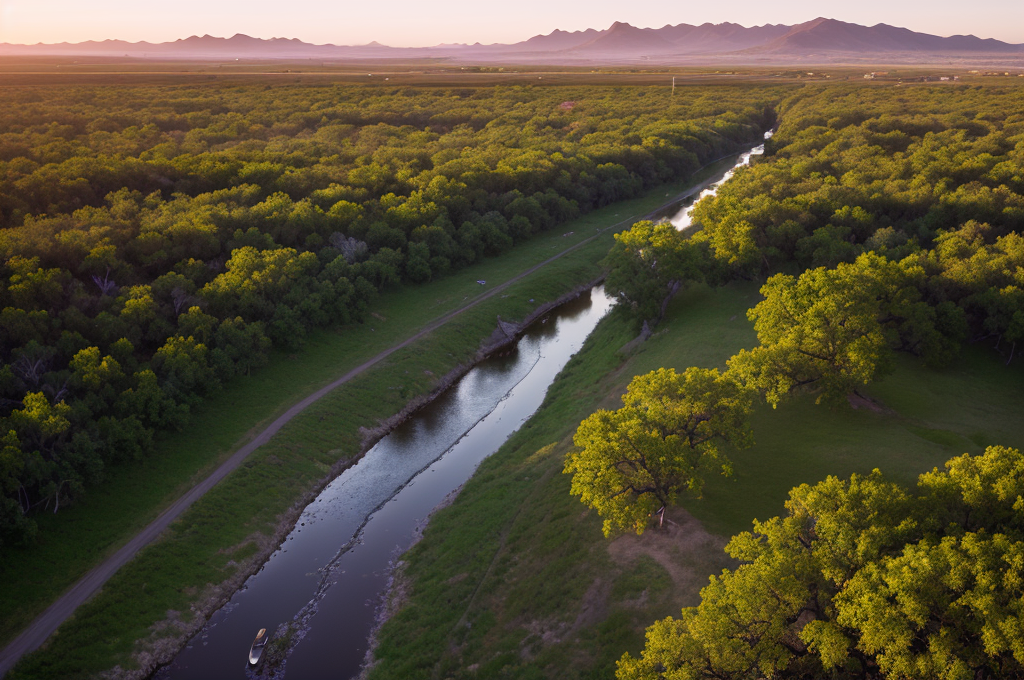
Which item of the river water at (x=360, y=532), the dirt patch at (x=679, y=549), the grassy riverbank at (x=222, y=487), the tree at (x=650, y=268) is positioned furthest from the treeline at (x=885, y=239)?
the grassy riverbank at (x=222, y=487)

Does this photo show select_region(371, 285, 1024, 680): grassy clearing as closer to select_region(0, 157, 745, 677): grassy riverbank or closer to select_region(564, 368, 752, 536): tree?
select_region(564, 368, 752, 536): tree

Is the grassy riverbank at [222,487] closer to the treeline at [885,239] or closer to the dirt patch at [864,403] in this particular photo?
the treeline at [885,239]

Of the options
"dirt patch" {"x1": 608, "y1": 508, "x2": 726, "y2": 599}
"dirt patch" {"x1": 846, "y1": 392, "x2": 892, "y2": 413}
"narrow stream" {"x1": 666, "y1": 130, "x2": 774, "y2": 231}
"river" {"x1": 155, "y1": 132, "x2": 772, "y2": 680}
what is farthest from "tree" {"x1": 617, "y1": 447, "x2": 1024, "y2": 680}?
"narrow stream" {"x1": 666, "y1": 130, "x2": 774, "y2": 231}

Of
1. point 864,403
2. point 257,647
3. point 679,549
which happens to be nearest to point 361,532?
point 257,647

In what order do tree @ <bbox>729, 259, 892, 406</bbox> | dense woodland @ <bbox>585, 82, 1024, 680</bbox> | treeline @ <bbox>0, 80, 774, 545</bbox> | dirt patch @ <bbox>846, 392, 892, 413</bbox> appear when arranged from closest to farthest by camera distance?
dense woodland @ <bbox>585, 82, 1024, 680</bbox>, tree @ <bbox>729, 259, 892, 406</bbox>, dirt patch @ <bbox>846, 392, 892, 413</bbox>, treeline @ <bbox>0, 80, 774, 545</bbox>

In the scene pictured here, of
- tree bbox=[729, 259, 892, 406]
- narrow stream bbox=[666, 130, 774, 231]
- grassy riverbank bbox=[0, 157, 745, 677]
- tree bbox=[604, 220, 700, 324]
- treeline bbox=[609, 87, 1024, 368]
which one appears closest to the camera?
grassy riverbank bbox=[0, 157, 745, 677]

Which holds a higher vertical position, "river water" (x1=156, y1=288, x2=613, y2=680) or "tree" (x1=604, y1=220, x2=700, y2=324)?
"tree" (x1=604, y1=220, x2=700, y2=324)
